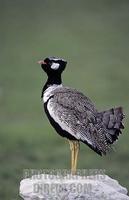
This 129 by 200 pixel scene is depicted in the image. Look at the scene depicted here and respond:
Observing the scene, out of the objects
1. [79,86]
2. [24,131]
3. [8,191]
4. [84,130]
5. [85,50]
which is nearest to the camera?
[84,130]

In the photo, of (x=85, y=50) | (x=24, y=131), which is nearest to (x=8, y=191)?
(x=24, y=131)

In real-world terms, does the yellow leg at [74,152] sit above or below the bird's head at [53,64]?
below

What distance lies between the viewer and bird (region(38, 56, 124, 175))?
895 cm

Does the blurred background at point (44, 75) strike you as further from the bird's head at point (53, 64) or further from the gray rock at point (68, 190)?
the bird's head at point (53, 64)

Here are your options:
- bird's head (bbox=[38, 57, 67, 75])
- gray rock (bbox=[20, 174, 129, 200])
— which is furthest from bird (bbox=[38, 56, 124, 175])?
gray rock (bbox=[20, 174, 129, 200])

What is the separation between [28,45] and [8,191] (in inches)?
375

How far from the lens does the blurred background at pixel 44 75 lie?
1650 centimetres

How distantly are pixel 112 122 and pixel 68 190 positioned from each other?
70cm

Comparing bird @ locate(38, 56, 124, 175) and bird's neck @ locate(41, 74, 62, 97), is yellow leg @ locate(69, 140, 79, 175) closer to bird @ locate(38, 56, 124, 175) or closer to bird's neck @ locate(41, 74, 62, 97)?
bird @ locate(38, 56, 124, 175)

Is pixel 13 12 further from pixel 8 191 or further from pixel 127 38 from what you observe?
pixel 8 191

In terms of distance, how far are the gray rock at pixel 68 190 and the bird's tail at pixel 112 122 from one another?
439 millimetres

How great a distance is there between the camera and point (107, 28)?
81.0 ft

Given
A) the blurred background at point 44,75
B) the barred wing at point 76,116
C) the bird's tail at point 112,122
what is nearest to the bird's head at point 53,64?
the barred wing at point 76,116

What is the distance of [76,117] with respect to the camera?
902 cm
